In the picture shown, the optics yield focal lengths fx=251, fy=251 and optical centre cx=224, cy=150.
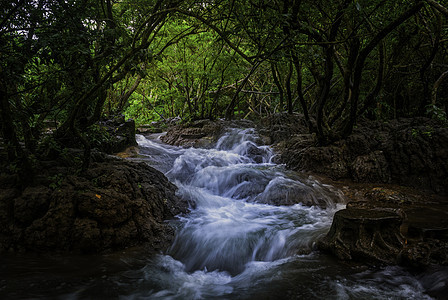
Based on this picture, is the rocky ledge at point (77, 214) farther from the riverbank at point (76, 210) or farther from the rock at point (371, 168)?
the rock at point (371, 168)

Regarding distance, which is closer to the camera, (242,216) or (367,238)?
(367,238)

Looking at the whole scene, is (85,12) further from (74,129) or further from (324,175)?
(324,175)

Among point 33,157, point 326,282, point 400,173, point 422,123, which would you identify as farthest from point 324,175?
point 33,157

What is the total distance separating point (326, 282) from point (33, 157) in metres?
4.56

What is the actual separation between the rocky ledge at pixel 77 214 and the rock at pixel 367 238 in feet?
8.95

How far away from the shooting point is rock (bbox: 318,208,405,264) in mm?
3459

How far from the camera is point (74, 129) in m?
3.93

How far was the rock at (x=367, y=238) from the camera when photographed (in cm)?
346

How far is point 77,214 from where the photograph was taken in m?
3.69

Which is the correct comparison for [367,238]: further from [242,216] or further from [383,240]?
A: [242,216]

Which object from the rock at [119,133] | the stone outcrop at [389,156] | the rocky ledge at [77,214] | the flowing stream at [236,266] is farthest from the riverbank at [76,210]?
the stone outcrop at [389,156]

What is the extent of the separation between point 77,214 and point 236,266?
99.4 inches

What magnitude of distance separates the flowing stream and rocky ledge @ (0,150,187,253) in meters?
0.23

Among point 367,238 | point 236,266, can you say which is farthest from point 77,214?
point 367,238
